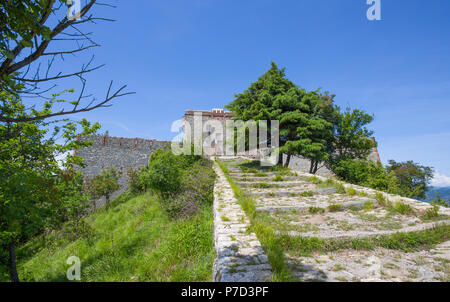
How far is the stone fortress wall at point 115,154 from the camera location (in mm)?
13000

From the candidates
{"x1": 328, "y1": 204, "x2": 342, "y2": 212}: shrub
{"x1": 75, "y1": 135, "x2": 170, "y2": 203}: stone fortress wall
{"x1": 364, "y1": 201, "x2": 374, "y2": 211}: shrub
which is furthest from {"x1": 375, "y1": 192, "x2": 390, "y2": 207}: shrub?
{"x1": 75, "y1": 135, "x2": 170, "y2": 203}: stone fortress wall

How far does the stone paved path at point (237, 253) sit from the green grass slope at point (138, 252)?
0.43 metres

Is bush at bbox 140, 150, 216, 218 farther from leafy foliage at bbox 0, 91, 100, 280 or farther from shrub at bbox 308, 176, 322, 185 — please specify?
shrub at bbox 308, 176, 322, 185

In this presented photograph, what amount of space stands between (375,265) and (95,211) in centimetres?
1304

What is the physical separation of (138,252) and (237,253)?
3091 mm

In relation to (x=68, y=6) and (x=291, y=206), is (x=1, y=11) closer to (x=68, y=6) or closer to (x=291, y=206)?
(x=68, y=6)

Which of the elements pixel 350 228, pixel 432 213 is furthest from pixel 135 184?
pixel 432 213

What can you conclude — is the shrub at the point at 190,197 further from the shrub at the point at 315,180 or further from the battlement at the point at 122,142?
the battlement at the point at 122,142

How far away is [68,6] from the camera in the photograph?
1.73 m

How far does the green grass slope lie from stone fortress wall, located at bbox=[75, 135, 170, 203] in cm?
634

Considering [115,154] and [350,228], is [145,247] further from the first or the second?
[115,154]

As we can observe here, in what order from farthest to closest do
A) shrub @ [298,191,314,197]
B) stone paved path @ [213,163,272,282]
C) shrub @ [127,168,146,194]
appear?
shrub @ [127,168,146,194], shrub @ [298,191,314,197], stone paved path @ [213,163,272,282]

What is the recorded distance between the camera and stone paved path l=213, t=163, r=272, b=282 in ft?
6.48
